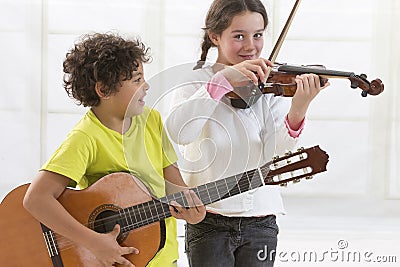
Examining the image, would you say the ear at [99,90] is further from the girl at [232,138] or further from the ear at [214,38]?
the ear at [214,38]

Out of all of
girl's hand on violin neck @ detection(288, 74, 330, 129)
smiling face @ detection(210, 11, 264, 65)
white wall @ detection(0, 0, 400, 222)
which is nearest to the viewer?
girl's hand on violin neck @ detection(288, 74, 330, 129)

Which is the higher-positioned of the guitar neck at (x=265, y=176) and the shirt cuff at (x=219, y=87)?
the shirt cuff at (x=219, y=87)

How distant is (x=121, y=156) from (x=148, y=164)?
59 millimetres

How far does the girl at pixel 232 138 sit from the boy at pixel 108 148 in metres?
0.06

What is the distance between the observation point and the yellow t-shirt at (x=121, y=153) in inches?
57.6

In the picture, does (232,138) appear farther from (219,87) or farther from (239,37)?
(239,37)

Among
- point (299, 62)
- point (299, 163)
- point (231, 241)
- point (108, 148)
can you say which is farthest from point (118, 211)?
point (299, 62)

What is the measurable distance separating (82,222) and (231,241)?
1.00 feet

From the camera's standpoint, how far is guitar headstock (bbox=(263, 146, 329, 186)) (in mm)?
1466

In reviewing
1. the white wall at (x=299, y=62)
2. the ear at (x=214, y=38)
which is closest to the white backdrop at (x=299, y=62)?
the white wall at (x=299, y=62)

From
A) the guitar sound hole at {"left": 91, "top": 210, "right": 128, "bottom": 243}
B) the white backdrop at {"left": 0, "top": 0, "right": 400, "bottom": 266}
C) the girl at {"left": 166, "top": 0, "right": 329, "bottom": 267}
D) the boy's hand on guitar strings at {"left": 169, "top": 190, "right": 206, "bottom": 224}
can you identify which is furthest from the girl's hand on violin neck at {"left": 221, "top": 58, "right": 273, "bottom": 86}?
the white backdrop at {"left": 0, "top": 0, "right": 400, "bottom": 266}

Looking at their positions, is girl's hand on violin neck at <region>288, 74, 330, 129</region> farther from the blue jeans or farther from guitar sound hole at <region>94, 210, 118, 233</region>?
guitar sound hole at <region>94, 210, 118, 233</region>

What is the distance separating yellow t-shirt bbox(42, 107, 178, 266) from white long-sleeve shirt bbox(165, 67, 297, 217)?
0.12 feet

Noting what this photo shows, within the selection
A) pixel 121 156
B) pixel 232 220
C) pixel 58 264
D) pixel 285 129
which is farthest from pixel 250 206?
pixel 58 264
